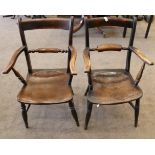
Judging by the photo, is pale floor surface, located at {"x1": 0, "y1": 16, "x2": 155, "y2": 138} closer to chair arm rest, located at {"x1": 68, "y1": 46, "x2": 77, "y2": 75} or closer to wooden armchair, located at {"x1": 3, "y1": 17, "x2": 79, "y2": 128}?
wooden armchair, located at {"x1": 3, "y1": 17, "x2": 79, "y2": 128}

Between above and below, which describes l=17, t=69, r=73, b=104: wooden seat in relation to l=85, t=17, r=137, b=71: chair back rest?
below

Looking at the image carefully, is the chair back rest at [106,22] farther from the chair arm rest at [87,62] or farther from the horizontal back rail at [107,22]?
the chair arm rest at [87,62]

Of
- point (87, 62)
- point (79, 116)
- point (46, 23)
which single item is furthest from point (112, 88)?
point (46, 23)

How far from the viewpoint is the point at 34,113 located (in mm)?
2062

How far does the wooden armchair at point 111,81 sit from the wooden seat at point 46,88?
18 centimetres

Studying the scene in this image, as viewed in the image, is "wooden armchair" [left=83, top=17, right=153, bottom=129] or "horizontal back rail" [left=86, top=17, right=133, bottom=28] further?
"horizontal back rail" [left=86, top=17, right=133, bottom=28]

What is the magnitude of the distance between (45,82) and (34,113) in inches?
14.0

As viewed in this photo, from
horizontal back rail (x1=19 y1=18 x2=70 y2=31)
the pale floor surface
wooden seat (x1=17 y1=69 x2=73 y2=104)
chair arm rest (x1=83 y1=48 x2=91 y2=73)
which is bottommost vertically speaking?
the pale floor surface

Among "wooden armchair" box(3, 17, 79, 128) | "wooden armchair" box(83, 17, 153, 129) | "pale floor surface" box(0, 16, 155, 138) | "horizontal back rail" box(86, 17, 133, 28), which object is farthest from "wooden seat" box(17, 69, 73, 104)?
"horizontal back rail" box(86, 17, 133, 28)

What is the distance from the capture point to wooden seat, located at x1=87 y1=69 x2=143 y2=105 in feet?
5.47

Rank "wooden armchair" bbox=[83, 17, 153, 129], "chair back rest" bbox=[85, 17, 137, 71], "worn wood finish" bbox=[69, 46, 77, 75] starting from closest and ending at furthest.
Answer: "worn wood finish" bbox=[69, 46, 77, 75] → "wooden armchair" bbox=[83, 17, 153, 129] → "chair back rest" bbox=[85, 17, 137, 71]
